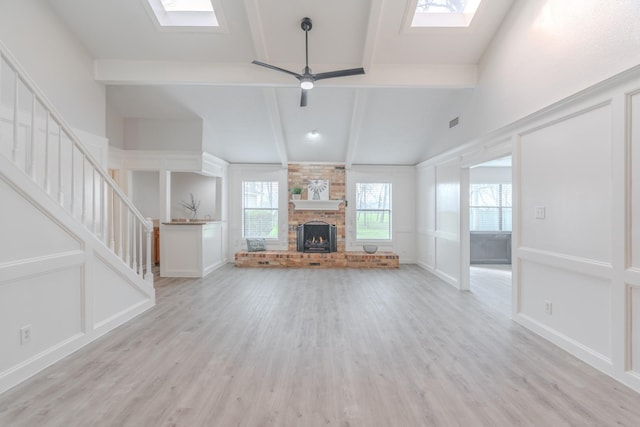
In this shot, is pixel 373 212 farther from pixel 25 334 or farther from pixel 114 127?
pixel 25 334

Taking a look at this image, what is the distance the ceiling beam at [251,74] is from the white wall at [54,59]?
0.26m

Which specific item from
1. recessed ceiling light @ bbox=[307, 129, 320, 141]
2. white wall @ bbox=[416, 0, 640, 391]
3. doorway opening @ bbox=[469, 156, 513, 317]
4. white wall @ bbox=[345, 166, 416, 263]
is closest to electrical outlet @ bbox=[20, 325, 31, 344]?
white wall @ bbox=[416, 0, 640, 391]

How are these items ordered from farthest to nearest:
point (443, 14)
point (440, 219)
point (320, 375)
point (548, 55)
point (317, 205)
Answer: point (317, 205)
point (440, 219)
point (443, 14)
point (548, 55)
point (320, 375)

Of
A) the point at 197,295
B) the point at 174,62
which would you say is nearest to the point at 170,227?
the point at 197,295

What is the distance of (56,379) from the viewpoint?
2.40 m

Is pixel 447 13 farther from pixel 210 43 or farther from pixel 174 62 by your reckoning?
pixel 174 62

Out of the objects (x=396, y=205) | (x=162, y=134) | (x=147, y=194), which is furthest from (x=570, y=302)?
(x=147, y=194)

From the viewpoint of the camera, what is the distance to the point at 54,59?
12.6ft

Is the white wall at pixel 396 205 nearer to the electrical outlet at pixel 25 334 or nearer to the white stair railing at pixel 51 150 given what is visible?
the white stair railing at pixel 51 150

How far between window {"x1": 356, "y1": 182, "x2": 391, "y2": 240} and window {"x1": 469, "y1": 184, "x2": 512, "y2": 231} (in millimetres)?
2023

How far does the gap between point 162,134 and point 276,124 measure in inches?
85.5

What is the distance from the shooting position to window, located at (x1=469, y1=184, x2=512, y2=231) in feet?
25.2

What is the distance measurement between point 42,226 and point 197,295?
2.47m

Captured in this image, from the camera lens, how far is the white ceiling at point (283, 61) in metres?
3.77
